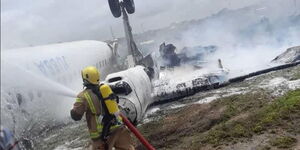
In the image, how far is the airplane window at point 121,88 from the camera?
14848 mm

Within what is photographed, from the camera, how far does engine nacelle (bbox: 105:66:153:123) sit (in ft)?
47.5

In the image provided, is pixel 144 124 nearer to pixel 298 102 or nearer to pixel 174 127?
pixel 174 127

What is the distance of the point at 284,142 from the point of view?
10000 mm

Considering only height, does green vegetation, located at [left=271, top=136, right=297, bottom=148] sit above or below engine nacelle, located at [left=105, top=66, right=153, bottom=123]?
below

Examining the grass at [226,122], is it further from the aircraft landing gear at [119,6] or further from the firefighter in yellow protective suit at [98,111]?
the aircraft landing gear at [119,6]

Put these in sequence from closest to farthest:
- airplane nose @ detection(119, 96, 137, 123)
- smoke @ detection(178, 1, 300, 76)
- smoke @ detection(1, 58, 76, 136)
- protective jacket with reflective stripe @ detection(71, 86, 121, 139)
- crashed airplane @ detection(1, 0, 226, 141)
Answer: protective jacket with reflective stripe @ detection(71, 86, 121, 139)
smoke @ detection(1, 58, 76, 136)
crashed airplane @ detection(1, 0, 226, 141)
airplane nose @ detection(119, 96, 137, 123)
smoke @ detection(178, 1, 300, 76)

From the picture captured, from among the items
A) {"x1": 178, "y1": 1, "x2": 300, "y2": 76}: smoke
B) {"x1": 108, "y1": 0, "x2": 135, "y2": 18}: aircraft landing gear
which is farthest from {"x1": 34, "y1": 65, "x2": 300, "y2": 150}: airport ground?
{"x1": 178, "y1": 1, "x2": 300, "y2": 76}: smoke

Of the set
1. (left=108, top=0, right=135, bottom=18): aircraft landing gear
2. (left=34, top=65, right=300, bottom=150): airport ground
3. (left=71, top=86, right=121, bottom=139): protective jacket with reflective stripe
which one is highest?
(left=108, top=0, right=135, bottom=18): aircraft landing gear

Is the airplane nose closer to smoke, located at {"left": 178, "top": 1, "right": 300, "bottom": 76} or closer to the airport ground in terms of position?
the airport ground

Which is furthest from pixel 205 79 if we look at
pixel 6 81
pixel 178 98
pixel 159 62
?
pixel 159 62

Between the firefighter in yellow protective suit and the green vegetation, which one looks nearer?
the firefighter in yellow protective suit

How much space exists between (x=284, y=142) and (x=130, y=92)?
21.4 feet

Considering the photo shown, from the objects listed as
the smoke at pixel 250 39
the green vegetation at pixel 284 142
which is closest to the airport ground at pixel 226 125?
the green vegetation at pixel 284 142

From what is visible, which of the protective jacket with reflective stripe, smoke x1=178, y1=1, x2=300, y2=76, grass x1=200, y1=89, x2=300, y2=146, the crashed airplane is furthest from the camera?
smoke x1=178, y1=1, x2=300, y2=76
